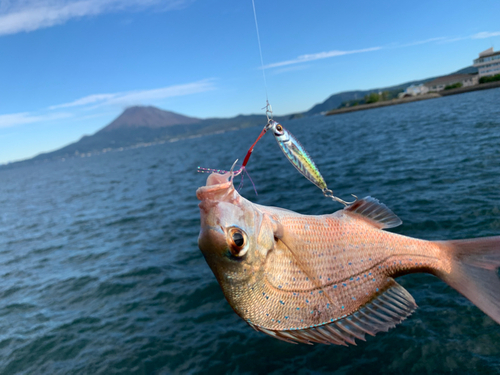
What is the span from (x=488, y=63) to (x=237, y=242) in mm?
144993

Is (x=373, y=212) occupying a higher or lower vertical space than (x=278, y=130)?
lower

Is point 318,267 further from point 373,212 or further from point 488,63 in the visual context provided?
point 488,63

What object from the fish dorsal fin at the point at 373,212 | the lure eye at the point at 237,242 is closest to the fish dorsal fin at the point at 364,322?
the fish dorsal fin at the point at 373,212

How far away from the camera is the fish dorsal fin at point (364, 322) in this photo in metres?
2.44

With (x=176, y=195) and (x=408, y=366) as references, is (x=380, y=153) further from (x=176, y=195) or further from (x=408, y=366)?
(x=408, y=366)

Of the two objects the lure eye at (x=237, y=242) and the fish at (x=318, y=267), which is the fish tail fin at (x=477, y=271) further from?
the lure eye at (x=237, y=242)

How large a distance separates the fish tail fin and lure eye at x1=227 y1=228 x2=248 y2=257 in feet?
5.57

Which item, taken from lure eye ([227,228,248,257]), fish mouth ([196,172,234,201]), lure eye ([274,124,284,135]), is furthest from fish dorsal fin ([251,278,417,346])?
lure eye ([274,124,284,135])

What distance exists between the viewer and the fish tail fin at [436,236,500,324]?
89.6 inches

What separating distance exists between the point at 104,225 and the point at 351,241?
A: 1836cm

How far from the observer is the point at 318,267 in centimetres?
261

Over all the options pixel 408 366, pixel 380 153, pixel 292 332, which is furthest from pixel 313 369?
pixel 380 153

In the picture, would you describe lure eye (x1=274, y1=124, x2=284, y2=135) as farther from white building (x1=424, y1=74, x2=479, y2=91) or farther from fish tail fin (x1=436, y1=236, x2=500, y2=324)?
white building (x1=424, y1=74, x2=479, y2=91)

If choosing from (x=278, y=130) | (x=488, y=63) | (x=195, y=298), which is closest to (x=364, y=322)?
(x=278, y=130)
